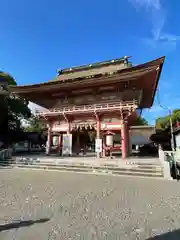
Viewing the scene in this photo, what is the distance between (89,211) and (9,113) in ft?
79.9

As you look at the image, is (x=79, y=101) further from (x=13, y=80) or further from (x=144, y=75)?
(x=13, y=80)

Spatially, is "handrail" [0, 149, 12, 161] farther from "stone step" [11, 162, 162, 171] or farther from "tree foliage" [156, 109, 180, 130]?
"tree foliage" [156, 109, 180, 130]

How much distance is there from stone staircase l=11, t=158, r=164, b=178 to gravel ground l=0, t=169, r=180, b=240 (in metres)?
2.11

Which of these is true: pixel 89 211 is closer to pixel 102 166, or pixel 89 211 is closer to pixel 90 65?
pixel 102 166

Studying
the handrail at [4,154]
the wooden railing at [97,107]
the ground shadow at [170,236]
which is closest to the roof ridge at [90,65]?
the wooden railing at [97,107]

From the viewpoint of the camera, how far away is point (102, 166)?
9602 mm

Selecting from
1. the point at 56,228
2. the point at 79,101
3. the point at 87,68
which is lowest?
the point at 56,228

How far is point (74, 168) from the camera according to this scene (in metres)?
10.0

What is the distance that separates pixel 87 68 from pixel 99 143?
1065 centimetres

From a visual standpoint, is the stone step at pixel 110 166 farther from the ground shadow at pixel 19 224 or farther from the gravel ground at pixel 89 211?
the ground shadow at pixel 19 224

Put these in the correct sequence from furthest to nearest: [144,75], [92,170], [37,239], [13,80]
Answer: [13,80] → [144,75] → [92,170] → [37,239]

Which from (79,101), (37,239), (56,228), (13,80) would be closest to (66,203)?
(56,228)

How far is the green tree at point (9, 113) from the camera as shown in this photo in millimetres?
22850

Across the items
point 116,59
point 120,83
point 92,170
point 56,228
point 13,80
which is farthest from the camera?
point 13,80
